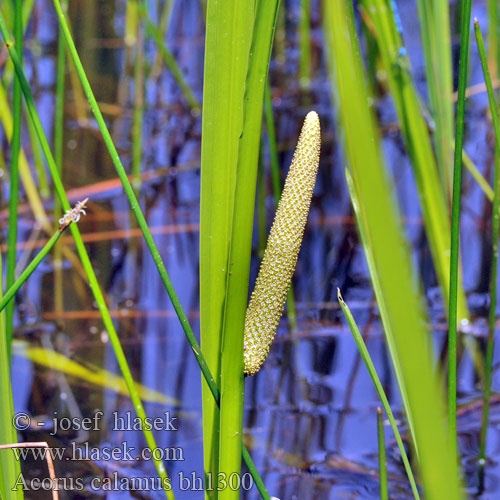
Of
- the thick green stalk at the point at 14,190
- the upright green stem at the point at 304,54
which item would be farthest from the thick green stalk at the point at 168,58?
the thick green stalk at the point at 14,190

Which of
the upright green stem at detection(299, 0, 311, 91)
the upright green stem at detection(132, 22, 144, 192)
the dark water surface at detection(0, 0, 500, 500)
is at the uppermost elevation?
the upright green stem at detection(299, 0, 311, 91)

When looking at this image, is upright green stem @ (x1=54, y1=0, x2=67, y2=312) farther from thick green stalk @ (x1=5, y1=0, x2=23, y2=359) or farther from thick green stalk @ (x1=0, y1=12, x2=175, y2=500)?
thick green stalk @ (x1=0, y1=12, x2=175, y2=500)

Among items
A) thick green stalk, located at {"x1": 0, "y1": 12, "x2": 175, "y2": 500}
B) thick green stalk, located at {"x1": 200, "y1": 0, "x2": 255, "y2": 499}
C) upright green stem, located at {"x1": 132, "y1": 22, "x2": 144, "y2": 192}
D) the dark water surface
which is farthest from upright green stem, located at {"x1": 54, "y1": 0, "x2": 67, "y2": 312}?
thick green stalk, located at {"x1": 200, "y1": 0, "x2": 255, "y2": 499}

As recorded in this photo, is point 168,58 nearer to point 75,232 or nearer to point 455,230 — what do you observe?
point 75,232

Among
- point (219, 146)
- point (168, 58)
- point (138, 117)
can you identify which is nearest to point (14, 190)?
point (219, 146)

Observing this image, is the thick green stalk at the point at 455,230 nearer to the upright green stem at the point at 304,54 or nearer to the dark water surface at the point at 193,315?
the dark water surface at the point at 193,315

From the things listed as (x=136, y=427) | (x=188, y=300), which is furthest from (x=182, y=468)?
(x=188, y=300)
